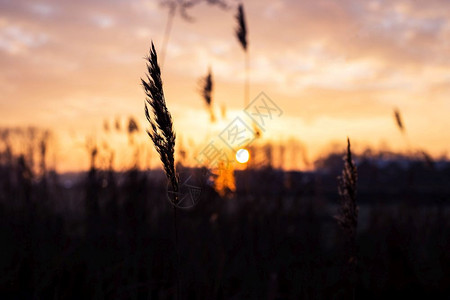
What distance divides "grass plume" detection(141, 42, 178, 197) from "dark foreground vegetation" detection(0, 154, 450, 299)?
1078 mm

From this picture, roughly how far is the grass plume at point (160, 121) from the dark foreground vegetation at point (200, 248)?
3.54 feet

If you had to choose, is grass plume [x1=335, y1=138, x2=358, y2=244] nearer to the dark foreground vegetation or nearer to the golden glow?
the dark foreground vegetation

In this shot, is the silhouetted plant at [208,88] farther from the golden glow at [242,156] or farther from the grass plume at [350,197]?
the grass plume at [350,197]

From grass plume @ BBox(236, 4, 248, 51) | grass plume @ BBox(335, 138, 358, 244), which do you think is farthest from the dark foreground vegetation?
grass plume @ BBox(236, 4, 248, 51)

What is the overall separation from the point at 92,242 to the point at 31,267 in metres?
0.53

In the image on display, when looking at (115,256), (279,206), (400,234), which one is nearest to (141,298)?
(115,256)

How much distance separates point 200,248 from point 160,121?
7.12ft

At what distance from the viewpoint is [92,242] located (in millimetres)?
3633

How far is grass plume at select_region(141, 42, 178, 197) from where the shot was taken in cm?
151

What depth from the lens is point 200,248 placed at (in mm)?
3453

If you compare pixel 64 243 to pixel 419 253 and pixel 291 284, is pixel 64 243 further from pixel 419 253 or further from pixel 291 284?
pixel 419 253

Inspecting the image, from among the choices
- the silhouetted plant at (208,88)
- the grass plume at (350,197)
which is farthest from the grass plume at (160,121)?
the silhouetted plant at (208,88)

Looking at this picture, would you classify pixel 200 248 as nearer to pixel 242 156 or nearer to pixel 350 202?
pixel 242 156

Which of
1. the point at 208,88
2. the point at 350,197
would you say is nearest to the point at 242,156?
the point at 208,88
